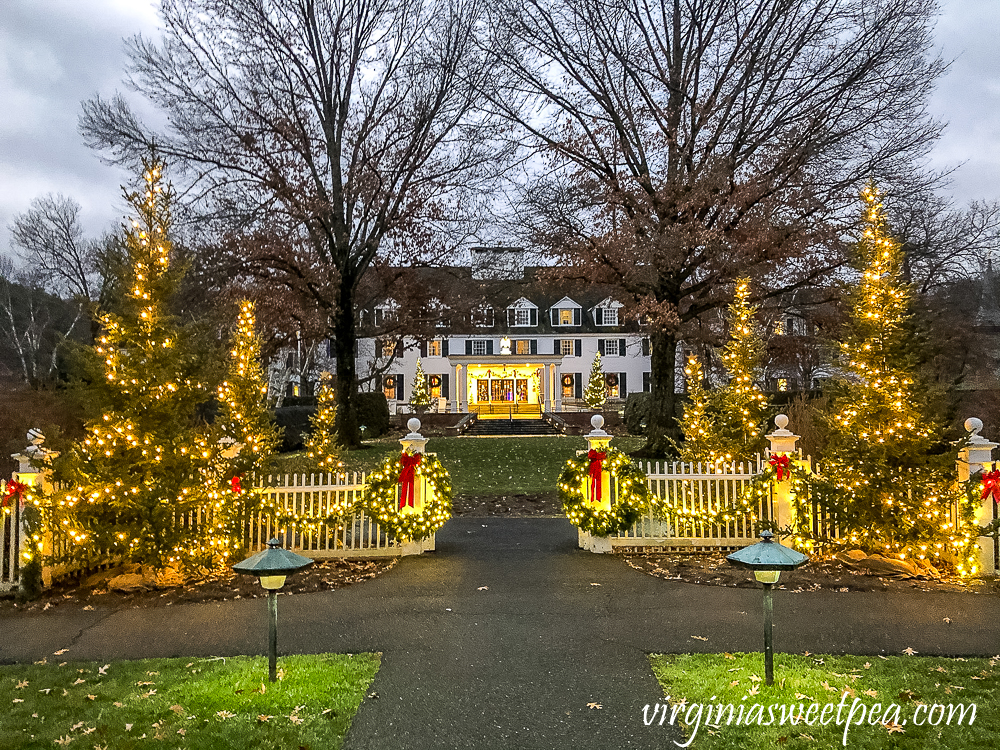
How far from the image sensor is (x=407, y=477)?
945cm

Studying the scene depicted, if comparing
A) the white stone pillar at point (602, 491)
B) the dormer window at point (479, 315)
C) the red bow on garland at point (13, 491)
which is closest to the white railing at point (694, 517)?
the white stone pillar at point (602, 491)

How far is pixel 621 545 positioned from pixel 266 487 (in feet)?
17.0

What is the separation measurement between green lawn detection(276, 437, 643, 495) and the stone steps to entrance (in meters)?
3.79

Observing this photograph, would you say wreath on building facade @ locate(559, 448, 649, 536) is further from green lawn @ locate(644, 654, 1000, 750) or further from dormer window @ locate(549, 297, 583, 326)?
dormer window @ locate(549, 297, 583, 326)

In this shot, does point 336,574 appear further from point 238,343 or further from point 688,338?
point 688,338

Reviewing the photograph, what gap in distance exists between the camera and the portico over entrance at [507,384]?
45425 millimetres

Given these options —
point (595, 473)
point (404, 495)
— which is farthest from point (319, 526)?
point (595, 473)

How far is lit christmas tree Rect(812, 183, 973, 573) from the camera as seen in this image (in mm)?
8320

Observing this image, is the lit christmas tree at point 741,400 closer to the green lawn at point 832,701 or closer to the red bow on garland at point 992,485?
the red bow on garland at point 992,485

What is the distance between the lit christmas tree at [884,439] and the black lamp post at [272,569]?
6967mm

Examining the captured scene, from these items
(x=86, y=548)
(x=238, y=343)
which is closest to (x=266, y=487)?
(x=86, y=548)

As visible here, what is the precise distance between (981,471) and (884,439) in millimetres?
1058

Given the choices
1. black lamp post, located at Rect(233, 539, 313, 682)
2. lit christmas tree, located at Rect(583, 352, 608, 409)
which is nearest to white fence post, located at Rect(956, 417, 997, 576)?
black lamp post, located at Rect(233, 539, 313, 682)

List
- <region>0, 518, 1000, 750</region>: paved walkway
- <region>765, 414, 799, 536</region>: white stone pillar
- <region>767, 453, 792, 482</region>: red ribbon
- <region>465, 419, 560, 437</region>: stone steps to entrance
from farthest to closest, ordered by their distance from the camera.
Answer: <region>465, 419, 560, 437</region>: stone steps to entrance
<region>765, 414, 799, 536</region>: white stone pillar
<region>767, 453, 792, 482</region>: red ribbon
<region>0, 518, 1000, 750</region>: paved walkway
